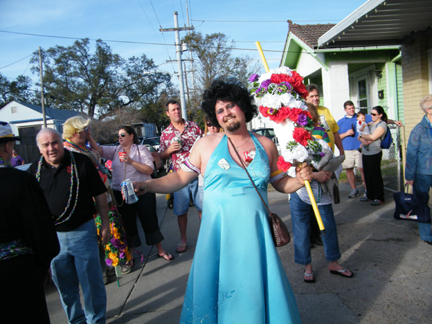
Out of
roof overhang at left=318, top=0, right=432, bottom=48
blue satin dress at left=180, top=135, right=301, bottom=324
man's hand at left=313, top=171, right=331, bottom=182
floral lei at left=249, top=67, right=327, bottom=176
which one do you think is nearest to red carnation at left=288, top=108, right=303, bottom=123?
floral lei at left=249, top=67, right=327, bottom=176

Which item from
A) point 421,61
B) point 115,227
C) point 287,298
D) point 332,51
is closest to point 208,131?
point 115,227

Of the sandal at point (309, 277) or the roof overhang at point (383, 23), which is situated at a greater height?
the roof overhang at point (383, 23)

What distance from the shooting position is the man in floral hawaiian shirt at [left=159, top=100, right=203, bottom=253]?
4891mm

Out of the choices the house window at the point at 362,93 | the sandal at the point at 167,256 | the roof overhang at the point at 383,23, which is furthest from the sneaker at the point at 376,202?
the house window at the point at 362,93

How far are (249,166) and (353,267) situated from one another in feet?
8.12

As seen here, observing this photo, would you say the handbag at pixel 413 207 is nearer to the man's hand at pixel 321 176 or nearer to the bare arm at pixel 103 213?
the man's hand at pixel 321 176

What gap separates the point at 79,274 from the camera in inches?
119

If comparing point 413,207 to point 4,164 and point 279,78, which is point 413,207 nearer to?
point 279,78

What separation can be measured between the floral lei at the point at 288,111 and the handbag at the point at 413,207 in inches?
98.3

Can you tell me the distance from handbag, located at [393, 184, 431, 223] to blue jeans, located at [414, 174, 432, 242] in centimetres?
7

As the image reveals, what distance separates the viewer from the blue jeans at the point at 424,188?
14.4 feet

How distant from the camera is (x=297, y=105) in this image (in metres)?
2.72

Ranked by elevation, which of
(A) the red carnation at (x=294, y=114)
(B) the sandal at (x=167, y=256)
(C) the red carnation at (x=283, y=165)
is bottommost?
(B) the sandal at (x=167, y=256)

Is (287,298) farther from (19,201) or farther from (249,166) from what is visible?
(19,201)
